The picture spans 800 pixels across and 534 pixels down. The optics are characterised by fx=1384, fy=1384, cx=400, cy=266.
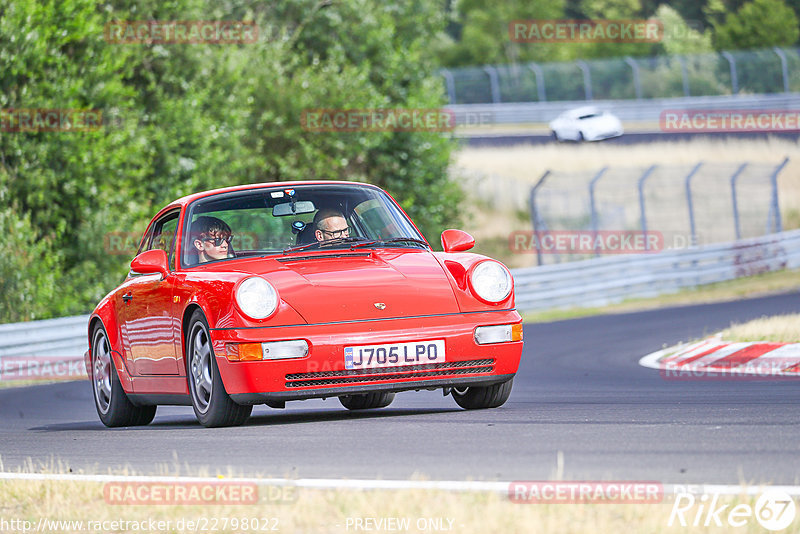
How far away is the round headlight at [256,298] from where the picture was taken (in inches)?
297

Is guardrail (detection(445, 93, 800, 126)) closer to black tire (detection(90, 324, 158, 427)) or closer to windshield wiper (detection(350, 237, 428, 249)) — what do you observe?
black tire (detection(90, 324, 158, 427))

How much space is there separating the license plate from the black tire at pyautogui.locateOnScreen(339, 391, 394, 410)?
1.82 meters

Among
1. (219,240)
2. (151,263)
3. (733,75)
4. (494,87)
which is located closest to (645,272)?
(219,240)

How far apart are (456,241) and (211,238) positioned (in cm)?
153

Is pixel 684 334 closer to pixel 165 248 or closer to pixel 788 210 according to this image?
pixel 165 248

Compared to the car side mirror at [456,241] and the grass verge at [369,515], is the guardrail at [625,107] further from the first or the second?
the grass verge at [369,515]

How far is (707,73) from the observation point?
165 feet

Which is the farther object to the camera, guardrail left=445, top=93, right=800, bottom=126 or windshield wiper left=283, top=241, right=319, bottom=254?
guardrail left=445, top=93, right=800, bottom=126

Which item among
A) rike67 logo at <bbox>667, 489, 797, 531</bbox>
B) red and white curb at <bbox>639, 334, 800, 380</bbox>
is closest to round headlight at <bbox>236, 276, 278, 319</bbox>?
rike67 logo at <bbox>667, 489, 797, 531</bbox>

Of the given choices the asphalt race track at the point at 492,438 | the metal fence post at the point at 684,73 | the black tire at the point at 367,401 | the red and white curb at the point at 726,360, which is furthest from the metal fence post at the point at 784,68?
the black tire at the point at 367,401

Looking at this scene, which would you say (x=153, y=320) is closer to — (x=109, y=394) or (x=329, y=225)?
(x=109, y=394)

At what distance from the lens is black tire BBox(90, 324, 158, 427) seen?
370 inches

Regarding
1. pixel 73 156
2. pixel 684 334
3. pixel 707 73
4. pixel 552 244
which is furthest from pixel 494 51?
pixel 684 334

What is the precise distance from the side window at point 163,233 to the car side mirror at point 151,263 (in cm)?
42
